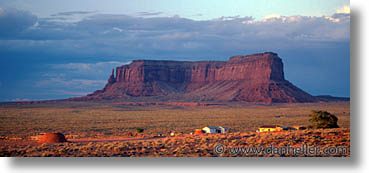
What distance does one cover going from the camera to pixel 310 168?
643 inches

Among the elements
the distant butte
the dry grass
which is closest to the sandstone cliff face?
the distant butte

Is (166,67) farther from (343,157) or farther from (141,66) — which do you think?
(343,157)

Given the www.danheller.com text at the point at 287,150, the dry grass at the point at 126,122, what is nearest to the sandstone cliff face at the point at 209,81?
the dry grass at the point at 126,122

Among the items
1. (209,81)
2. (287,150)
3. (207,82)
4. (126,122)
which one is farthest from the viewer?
(207,82)

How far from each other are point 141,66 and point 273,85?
5267 cm

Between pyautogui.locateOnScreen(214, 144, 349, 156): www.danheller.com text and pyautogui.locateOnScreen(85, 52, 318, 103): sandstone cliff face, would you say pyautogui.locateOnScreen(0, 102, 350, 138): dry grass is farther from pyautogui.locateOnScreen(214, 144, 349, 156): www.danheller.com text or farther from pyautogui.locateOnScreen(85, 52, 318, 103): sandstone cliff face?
pyautogui.locateOnScreen(85, 52, 318, 103): sandstone cliff face

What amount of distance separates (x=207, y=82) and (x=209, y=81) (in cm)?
89

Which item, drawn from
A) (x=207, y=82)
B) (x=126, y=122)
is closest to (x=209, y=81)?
(x=207, y=82)

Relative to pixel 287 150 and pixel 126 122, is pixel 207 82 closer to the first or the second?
pixel 126 122

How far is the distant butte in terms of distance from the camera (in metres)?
109

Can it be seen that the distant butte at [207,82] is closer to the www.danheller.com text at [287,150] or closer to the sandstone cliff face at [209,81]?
the sandstone cliff face at [209,81]

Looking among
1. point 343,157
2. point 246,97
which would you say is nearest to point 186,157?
point 343,157

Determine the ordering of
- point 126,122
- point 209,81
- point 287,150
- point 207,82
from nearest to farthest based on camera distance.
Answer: point 287,150 → point 126,122 → point 209,81 → point 207,82

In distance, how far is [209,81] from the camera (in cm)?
13988
